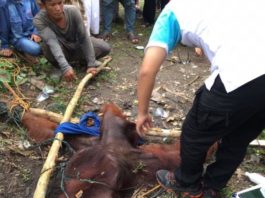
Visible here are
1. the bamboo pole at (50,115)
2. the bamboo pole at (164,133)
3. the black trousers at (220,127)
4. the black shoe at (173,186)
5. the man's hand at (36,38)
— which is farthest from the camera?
the man's hand at (36,38)

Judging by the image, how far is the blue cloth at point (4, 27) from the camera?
16.3 ft

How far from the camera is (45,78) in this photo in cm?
496

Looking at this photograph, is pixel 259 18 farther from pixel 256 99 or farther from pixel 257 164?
pixel 257 164

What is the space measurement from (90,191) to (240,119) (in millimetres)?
1335

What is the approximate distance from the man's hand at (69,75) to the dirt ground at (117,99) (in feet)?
0.27

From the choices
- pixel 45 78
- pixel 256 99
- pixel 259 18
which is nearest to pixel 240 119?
pixel 256 99

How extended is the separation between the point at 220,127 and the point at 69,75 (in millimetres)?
2962

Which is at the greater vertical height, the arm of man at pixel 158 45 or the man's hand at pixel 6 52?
the arm of man at pixel 158 45

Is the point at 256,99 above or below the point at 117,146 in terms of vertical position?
above

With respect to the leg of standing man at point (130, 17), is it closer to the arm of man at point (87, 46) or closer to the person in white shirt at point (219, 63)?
the arm of man at point (87, 46)

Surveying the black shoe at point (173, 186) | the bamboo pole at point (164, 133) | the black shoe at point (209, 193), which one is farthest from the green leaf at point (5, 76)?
the black shoe at point (209, 193)

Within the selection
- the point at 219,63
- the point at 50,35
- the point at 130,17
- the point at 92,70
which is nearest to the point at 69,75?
the point at 92,70

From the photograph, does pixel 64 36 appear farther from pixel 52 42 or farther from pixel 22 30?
pixel 22 30

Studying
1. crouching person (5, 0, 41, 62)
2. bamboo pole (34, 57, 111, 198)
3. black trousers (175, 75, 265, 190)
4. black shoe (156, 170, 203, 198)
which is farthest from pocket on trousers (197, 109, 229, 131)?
crouching person (5, 0, 41, 62)
